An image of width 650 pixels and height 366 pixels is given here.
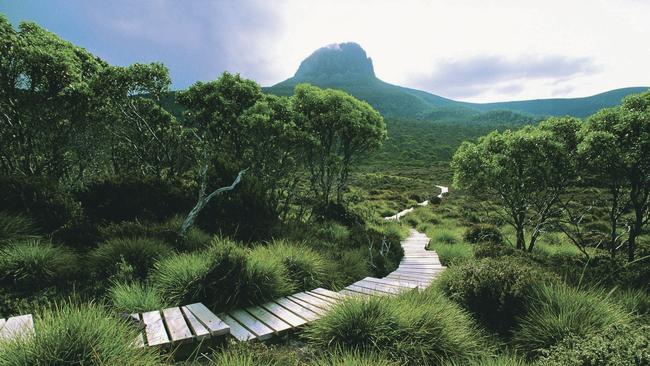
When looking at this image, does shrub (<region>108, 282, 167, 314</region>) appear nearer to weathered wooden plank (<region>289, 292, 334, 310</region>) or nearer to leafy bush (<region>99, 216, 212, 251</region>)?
weathered wooden plank (<region>289, 292, 334, 310</region>)

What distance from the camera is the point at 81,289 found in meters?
4.86

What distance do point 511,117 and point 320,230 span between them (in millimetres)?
200678

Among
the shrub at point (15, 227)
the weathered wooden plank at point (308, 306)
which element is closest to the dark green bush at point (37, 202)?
the shrub at point (15, 227)

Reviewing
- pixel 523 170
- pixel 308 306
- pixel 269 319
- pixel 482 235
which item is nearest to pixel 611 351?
pixel 308 306

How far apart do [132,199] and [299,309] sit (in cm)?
702

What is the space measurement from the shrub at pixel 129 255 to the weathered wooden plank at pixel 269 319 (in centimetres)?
240

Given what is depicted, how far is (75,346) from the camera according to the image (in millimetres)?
2688

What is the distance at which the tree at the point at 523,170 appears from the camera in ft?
36.3

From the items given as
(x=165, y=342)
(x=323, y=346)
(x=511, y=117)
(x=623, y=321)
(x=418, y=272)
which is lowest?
(x=418, y=272)

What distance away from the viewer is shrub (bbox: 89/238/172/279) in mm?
5795

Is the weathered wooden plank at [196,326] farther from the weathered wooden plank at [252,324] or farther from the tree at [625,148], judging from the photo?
the tree at [625,148]

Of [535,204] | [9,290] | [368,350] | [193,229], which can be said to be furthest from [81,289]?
[535,204]

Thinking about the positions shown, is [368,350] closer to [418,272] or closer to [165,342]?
[165,342]

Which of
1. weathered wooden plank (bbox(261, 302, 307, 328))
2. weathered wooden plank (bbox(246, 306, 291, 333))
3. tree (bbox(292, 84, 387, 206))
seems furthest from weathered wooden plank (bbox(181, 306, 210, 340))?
tree (bbox(292, 84, 387, 206))
